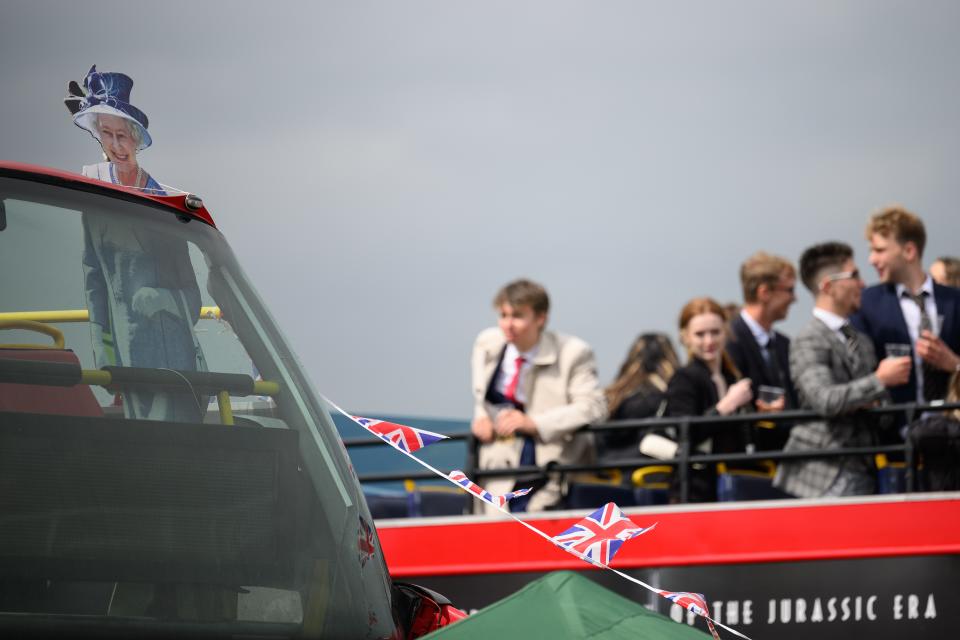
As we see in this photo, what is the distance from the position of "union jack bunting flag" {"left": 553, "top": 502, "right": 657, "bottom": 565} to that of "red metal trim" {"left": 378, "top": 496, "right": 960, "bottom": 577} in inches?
131

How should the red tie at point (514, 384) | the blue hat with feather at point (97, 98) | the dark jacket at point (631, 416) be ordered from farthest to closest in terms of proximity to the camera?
the dark jacket at point (631, 416), the red tie at point (514, 384), the blue hat with feather at point (97, 98)

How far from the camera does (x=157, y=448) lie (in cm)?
213

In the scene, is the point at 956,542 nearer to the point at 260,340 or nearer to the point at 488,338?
the point at 488,338

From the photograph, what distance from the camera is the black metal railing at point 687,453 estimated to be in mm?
6059

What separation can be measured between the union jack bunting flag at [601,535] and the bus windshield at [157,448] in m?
0.74

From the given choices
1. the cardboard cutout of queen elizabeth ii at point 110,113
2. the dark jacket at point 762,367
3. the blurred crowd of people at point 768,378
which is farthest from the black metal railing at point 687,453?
the cardboard cutout of queen elizabeth ii at point 110,113

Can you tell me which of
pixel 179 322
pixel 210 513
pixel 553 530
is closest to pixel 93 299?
pixel 179 322

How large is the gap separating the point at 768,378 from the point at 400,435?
158 inches

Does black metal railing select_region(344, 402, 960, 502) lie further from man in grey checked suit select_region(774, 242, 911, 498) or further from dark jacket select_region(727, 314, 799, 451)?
dark jacket select_region(727, 314, 799, 451)

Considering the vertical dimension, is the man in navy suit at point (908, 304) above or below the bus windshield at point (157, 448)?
above

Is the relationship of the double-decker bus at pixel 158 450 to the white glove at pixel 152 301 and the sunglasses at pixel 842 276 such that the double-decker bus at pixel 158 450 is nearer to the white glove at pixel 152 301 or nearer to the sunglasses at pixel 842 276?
the white glove at pixel 152 301

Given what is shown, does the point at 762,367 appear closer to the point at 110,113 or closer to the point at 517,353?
the point at 517,353

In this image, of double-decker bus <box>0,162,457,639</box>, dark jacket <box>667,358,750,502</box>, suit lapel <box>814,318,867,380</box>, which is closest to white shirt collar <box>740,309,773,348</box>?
dark jacket <box>667,358,750,502</box>

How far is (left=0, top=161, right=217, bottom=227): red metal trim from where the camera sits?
239cm
